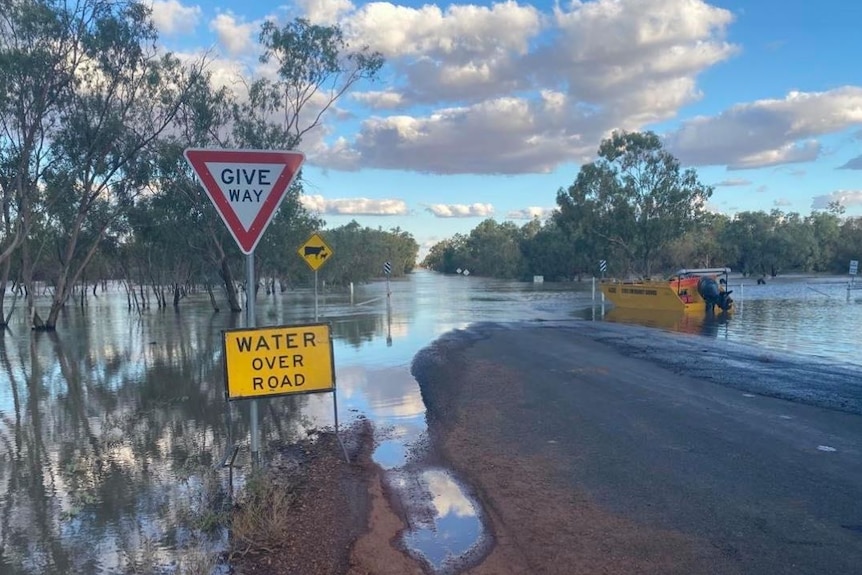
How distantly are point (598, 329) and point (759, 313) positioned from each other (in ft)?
37.6

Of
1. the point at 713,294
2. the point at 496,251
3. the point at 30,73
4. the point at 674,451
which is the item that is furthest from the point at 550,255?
the point at 674,451

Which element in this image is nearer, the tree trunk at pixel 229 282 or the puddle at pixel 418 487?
the puddle at pixel 418 487

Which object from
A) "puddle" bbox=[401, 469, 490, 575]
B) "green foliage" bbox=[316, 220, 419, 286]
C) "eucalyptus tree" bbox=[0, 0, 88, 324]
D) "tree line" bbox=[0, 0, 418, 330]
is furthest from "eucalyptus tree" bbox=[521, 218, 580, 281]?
"puddle" bbox=[401, 469, 490, 575]

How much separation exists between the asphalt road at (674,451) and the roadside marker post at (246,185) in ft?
9.45

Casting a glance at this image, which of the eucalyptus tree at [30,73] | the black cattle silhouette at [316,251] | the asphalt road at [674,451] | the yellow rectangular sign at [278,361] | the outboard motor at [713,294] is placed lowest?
the asphalt road at [674,451]

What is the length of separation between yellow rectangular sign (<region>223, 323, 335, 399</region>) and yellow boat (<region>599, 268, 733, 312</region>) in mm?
25870

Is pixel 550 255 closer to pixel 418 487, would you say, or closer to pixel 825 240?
pixel 825 240

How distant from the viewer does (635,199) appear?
5922 centimetres

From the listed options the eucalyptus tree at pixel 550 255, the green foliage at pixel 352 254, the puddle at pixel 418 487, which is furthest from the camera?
the eucalyptus tree at pixel 550 255

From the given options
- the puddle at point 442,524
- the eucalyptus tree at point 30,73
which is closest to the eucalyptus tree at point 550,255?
the eucalyptus tree at point 30,73

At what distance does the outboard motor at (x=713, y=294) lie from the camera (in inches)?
1136

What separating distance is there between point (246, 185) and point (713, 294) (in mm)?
26692

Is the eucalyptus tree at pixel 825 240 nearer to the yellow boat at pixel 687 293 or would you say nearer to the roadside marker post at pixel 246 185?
the yellow boat at pixel 687 293

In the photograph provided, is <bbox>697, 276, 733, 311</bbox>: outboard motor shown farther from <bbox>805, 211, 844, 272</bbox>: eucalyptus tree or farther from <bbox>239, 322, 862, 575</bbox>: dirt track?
<bbox>805, 211, 844, 272</bbox>: eucalyptus tree
